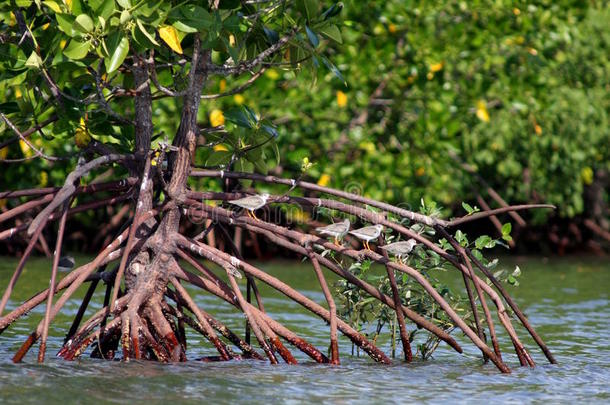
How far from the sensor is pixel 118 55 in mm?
6555

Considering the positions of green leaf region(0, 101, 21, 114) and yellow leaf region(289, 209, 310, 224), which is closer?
green leaf region(0, 101, 21, 114)

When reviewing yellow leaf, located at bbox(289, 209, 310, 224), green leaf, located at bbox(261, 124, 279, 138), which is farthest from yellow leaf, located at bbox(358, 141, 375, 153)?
green leaf, located at bbox(261, 124, 279, 138)

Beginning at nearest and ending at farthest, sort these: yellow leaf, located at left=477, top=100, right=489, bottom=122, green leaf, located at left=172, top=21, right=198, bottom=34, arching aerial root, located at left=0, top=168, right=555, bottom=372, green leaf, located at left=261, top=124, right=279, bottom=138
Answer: green leaf, located at left=172, top=21, right=198, bottom=34, arching aerial root, located at left=0, top=168, right=555, bottom=372, green leaf, located at left=261, top=124, right=279, bottom=138, yellow leaf, located at left=477, top=100, right=489, bottom=122

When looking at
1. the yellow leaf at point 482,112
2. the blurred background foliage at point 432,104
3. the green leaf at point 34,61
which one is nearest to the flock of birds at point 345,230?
the green leaf at point 34,61

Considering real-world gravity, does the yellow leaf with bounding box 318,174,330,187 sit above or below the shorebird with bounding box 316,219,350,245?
above

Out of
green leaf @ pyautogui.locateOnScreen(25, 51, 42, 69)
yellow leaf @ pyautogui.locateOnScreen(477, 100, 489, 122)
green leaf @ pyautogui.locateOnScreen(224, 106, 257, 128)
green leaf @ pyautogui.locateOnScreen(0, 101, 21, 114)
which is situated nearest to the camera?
green leaf @ pyautogui.locateOnScreen(25, 51, 42, 69)

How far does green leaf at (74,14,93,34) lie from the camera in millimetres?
6504

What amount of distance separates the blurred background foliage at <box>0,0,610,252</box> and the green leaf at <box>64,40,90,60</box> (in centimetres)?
620

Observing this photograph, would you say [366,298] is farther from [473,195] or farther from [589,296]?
[473,195]

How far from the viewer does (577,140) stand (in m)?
16.1

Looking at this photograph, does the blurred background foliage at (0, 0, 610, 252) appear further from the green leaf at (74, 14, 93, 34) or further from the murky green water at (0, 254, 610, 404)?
the green leaf at (74, 14, 93, 34)

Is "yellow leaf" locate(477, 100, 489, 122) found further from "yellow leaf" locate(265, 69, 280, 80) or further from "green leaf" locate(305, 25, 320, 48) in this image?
"green leaf" locate(305, 25, 320, 48)

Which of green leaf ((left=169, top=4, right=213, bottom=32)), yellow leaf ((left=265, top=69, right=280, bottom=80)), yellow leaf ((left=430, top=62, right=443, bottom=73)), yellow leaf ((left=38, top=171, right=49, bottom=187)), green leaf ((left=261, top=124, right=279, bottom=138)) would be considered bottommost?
green leaf ((left=261, top=124, right=279, bottom=138))

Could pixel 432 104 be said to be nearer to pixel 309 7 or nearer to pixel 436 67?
pixel 436 67
